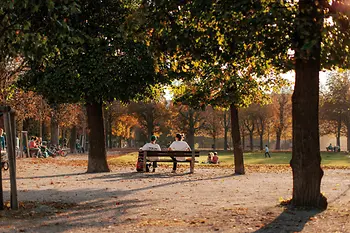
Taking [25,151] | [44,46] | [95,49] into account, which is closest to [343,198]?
[44,46]

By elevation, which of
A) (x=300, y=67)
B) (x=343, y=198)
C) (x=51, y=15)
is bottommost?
(x=343, y=198)

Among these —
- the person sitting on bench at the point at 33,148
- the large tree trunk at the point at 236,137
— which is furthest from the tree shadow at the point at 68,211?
the person sitting on bench at the point at 33,148

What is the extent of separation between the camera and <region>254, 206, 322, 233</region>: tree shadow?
827 cm

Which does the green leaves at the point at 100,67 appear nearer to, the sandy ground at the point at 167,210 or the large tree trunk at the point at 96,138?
the large tree trunk at the point at 96,138

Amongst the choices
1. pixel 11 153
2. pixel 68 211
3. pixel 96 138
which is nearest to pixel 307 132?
pixel 68 211

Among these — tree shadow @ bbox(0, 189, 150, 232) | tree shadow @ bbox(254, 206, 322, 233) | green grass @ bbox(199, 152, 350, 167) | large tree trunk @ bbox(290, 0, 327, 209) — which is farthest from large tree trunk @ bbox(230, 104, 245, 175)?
green grass @ bbox(199, 152, 350, 167)

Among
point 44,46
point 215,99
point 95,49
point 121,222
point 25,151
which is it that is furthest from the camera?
point 25,151

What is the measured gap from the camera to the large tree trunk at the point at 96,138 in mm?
21744

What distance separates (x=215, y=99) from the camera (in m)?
20.8

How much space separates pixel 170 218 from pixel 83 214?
1.88m

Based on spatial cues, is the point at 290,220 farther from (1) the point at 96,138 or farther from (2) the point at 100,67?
(1) the point at 96,138

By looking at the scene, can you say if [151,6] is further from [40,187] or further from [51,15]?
[40,187]

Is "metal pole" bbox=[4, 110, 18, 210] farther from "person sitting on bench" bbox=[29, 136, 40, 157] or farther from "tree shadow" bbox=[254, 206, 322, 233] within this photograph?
"person sitting on bench" bbox=[29, 136, 40, 157]

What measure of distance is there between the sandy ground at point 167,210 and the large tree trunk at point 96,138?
587 cm
